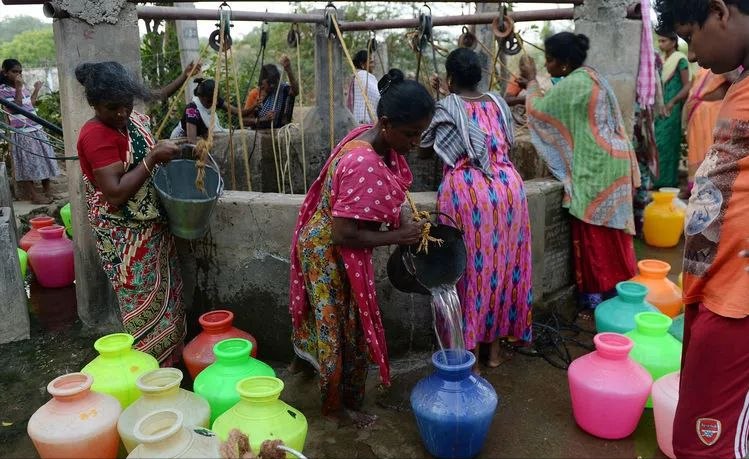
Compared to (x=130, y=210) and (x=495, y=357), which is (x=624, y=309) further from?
(x=130, y=210)

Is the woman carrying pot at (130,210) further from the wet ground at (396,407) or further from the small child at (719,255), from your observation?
the small child at (719,255)

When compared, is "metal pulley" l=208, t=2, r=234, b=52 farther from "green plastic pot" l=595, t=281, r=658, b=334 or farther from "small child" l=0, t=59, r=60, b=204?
"small child" l=0, t=59, r=60, b=204

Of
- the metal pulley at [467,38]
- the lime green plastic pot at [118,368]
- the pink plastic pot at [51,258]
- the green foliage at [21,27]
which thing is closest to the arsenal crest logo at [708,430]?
the lime green plastic pot at [118,368]

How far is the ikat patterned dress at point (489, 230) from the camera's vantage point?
3559 mm

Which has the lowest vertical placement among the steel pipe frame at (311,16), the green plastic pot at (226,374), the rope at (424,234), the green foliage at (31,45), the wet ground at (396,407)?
the wet ground at (396,407)

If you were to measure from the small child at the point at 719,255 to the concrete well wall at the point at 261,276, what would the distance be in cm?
193

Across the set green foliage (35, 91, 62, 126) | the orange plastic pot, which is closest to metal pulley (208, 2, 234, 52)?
the orange plastic pot

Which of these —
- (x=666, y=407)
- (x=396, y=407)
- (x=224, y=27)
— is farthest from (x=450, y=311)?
(x=224, y=27)

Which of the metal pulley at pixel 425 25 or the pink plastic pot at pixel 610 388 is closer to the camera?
the pink plastic pot at pixel 610 388

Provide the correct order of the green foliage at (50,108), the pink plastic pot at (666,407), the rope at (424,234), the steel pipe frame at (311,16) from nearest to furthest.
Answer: the pink plastic pot at (666,407) → the rope at (424,234) → the steel pipe frame at (311,16) → the green foliage at (50,108)

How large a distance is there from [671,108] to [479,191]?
497 cm

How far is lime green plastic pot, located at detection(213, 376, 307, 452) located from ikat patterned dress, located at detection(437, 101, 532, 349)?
1.50 metres

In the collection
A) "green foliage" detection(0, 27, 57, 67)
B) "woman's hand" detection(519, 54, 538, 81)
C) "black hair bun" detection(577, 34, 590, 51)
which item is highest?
"green foliage" detection(0, 27, 57, 67)

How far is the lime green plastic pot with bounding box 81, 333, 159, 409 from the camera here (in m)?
2.79
